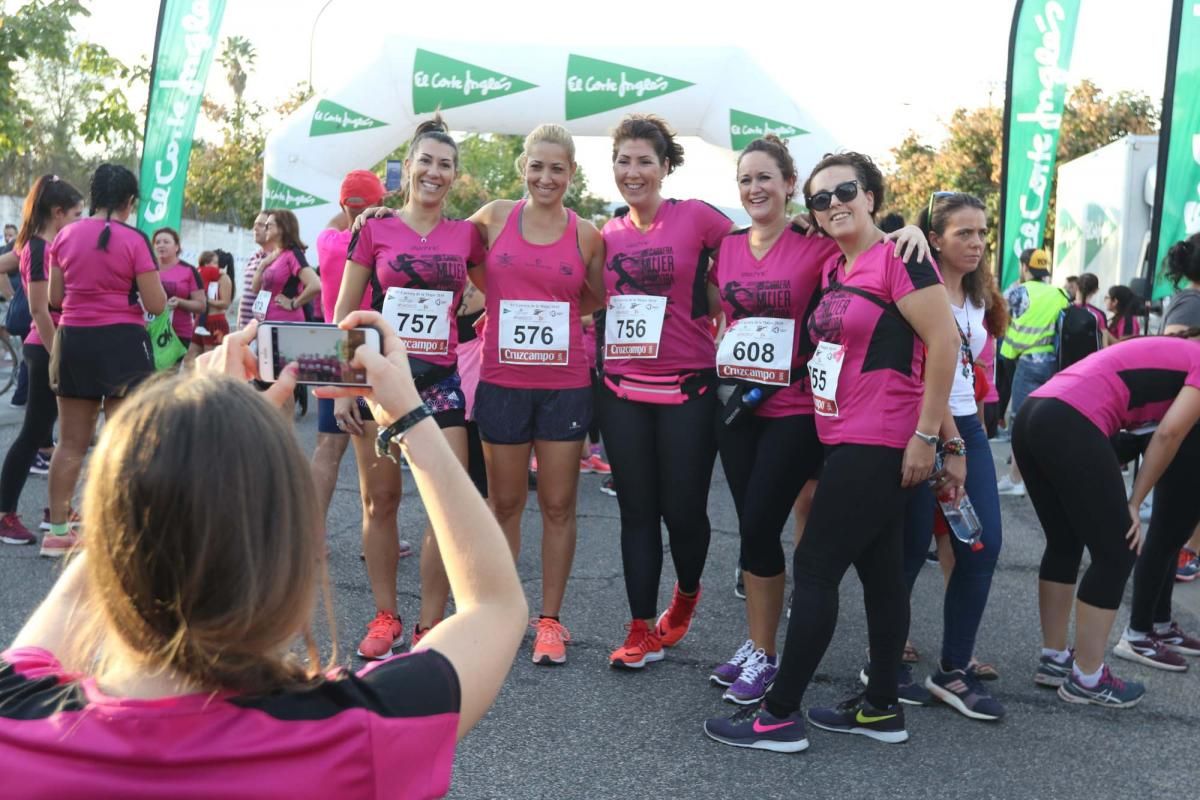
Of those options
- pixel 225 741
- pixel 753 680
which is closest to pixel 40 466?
pixel 753 680

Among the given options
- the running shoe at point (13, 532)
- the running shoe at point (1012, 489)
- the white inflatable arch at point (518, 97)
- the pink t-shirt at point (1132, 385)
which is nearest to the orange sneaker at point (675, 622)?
the pink t-shirt at point (1132, 385)

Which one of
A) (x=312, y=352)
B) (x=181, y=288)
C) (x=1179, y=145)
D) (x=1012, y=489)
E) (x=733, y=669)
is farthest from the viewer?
(x=181, y=288)

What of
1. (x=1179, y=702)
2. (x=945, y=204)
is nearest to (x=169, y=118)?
(x=945, y=204)

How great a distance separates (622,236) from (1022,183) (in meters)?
7.54

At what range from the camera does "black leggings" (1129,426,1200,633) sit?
4.33m

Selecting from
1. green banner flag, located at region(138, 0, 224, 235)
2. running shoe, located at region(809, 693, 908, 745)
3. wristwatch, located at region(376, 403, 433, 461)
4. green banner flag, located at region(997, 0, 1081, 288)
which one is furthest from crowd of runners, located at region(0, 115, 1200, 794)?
green banner flag, located at region(997, 0, 1081, 288)

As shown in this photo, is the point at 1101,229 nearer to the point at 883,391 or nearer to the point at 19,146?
the point at 883,391

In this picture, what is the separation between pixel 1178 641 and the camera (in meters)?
4.71

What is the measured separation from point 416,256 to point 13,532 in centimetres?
292

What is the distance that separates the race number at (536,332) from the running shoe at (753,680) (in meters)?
1.33

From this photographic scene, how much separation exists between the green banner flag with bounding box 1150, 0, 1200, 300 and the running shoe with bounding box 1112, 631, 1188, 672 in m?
2.78

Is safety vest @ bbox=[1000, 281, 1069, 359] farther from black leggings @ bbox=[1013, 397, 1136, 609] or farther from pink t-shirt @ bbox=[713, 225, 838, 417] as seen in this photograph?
pink t-shirt @ bbox=[713, 225, 838, 417]

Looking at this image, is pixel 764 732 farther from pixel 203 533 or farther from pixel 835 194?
pixel 203 533

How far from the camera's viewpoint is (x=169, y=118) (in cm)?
1071
